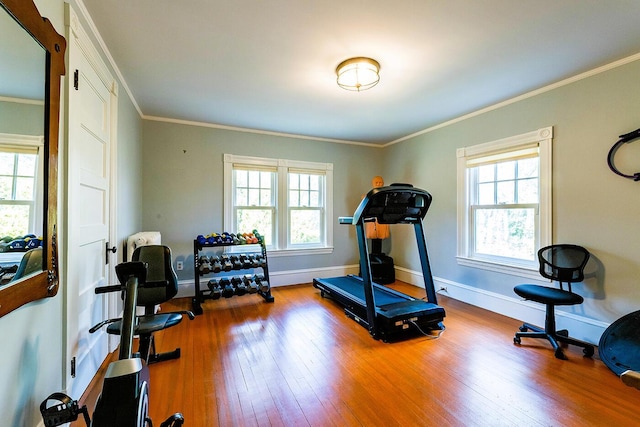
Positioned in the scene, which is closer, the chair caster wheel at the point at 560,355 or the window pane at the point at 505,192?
the chair caster wheel at the point at 560,355

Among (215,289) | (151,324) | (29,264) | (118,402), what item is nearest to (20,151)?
(29,264)

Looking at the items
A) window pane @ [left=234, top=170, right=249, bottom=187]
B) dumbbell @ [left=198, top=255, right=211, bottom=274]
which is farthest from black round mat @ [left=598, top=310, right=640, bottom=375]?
window pane @ [left=234, top=170, right=249, bottom=187]

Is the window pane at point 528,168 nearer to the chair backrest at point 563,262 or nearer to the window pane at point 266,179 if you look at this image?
the chair backrest at point 563,262

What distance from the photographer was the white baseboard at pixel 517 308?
8.77ft

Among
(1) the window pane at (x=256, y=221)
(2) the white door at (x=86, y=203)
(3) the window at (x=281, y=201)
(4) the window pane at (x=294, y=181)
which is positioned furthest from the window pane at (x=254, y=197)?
(2) the white door at (x=86, y=203)

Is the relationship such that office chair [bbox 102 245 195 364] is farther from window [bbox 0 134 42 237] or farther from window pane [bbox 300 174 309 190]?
window pane [bbox 300 174 309 190]

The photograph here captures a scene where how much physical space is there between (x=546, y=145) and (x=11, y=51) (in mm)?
4142

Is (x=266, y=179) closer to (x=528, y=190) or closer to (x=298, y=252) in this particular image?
(x=298, y=252)

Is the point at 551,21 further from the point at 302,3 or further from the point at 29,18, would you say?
the point at 29,18

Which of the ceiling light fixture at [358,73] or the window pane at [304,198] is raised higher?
the ceiling light fixture at [358,73]

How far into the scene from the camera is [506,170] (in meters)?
3.51

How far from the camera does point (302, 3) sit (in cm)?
181

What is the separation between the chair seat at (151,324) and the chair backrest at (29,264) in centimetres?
90

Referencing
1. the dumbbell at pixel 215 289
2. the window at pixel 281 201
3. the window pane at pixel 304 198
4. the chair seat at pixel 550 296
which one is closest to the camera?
the chair seat at pixel 550 296
